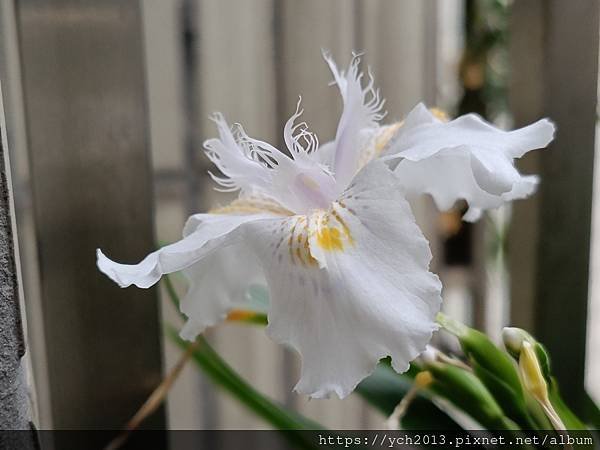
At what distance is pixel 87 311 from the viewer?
21.8 inches

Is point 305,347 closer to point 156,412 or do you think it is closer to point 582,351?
point 156,412

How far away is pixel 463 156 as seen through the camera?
0.40m

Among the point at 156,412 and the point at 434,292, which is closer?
the point at 434,292

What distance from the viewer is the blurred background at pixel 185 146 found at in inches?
20.8

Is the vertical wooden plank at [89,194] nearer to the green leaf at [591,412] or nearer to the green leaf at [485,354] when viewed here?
the green leaf at [485,354]

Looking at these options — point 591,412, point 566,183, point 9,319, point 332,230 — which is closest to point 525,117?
point 566,183

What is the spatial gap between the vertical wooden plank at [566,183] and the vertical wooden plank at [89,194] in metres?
0.46

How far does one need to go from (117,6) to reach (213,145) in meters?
0.22

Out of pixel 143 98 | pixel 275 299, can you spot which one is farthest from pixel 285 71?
pixel 275 299

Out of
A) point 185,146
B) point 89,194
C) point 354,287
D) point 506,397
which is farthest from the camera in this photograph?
point 185,146

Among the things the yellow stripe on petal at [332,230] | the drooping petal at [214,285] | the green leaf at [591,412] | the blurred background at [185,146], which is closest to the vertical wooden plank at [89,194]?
the blurred background at [185,146]

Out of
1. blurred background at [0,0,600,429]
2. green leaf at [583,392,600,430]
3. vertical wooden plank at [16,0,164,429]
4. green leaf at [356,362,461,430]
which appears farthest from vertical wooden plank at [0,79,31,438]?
green leaf at [583,392,600,430]

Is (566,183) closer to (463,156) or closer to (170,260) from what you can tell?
(463,156)

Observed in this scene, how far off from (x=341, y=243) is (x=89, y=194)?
311 millimetres
